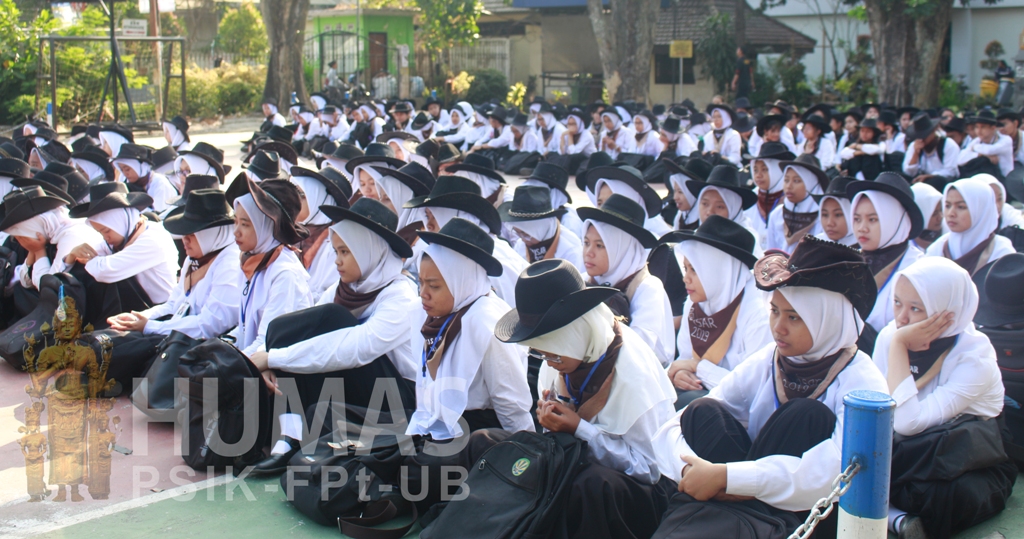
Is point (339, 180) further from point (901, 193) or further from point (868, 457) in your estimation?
point (868, 457)

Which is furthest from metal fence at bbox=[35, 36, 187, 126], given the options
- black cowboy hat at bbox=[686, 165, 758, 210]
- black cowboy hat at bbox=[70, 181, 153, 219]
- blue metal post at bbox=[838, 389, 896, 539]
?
blue metal post at bbox=[838, 389, 896, 539]

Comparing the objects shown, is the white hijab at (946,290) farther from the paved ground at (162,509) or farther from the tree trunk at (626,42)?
→ the tree trunk at (626,42)

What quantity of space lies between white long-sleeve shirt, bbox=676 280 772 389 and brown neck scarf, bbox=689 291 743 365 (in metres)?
0.03

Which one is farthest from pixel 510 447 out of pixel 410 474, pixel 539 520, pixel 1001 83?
pixel 1001 83

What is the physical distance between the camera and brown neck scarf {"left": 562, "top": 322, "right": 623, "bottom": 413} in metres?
3.15

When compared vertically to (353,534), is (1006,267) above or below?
above

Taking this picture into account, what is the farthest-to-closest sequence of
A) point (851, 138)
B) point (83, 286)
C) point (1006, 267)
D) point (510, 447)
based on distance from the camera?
point (851, 138), point (83, 286), point (1006, 267), point (510, 447)

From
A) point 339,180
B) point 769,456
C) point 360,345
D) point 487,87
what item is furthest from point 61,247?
point 487,87

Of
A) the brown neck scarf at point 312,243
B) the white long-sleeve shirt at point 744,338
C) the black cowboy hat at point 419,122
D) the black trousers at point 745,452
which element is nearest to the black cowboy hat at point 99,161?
the brown neck scarf at point 312,243

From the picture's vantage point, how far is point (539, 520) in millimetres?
2949

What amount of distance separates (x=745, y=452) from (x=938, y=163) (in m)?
9.91

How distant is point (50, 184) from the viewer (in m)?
6.73

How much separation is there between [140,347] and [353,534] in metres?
2.35

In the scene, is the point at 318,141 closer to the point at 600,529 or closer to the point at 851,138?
the point at 851,138
